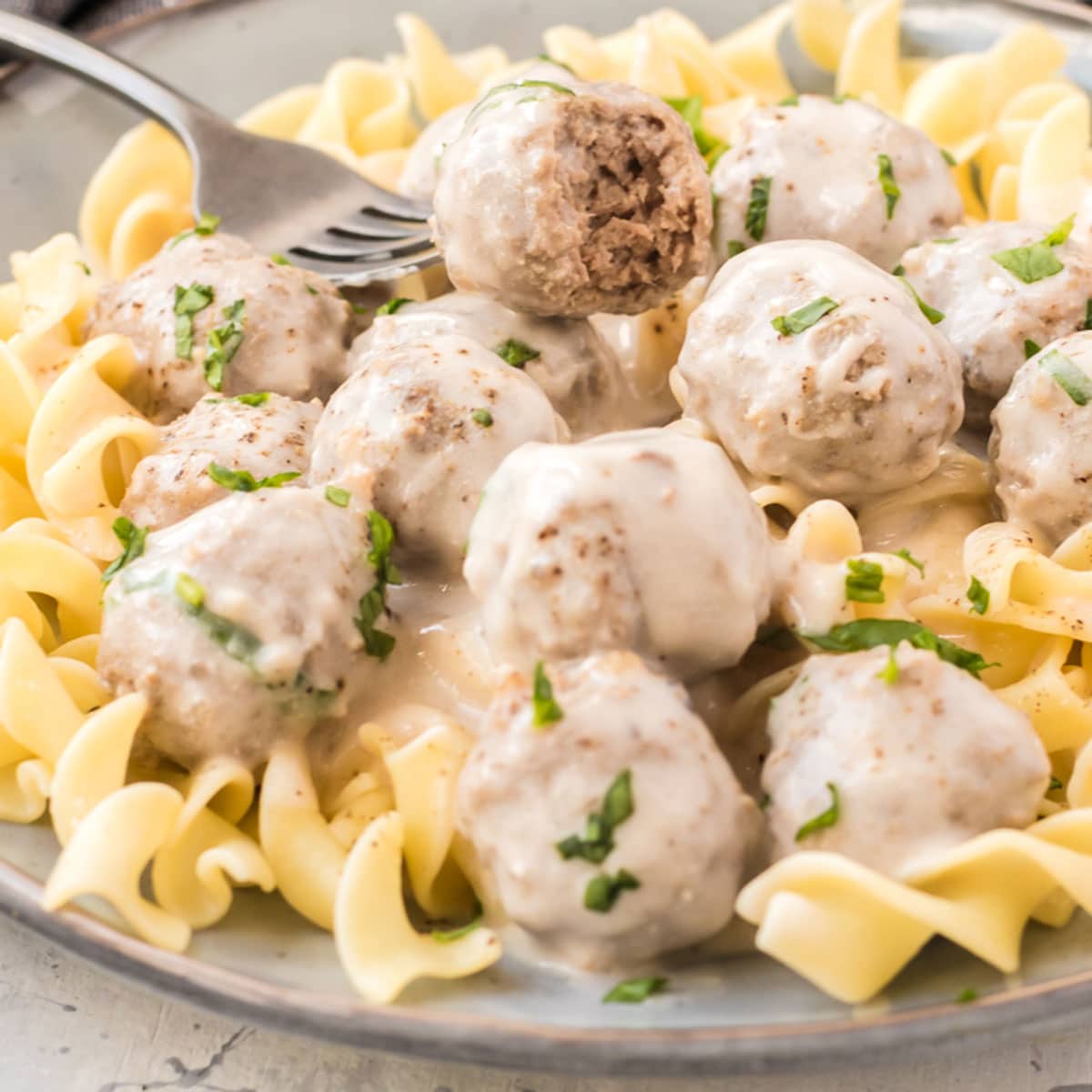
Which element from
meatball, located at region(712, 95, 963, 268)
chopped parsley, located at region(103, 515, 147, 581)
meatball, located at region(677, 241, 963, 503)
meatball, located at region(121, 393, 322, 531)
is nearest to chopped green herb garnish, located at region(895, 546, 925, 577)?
meatball, located at region(677, 241, 963, 503)

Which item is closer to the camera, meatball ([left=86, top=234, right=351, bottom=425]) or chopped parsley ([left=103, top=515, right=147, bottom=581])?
chopped parsley ([left=103, top=515, right=147, bottom=581])

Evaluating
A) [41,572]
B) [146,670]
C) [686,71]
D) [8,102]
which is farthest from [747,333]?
[8,102]

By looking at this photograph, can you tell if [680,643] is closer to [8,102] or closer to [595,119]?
[595,119]

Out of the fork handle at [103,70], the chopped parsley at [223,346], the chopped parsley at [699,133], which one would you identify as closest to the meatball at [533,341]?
the chopped parsley at [223,346]

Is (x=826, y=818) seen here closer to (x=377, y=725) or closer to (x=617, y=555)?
(x=617, y=555)

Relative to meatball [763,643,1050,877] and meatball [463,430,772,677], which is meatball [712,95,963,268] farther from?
meatball [763,643,1050,877]

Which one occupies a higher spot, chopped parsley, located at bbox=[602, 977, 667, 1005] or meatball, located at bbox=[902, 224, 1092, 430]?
meatball, located at bbox=[902, 224, 1092, 430]

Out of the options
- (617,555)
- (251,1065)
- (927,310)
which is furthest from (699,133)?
(251,1065)
